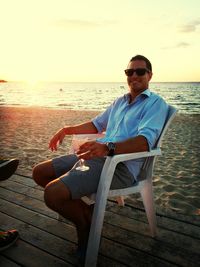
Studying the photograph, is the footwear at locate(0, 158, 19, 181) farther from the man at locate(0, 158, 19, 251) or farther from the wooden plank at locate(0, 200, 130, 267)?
the wooden plank at locate(0, 200, 130, 267)

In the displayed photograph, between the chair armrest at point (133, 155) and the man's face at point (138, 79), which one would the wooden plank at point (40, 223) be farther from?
the man's face at point (138, 79)

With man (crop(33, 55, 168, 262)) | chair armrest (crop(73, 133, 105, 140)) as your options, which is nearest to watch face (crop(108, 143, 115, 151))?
man (crop(33, 55, 168, 262))

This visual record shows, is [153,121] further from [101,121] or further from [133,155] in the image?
[101,121]

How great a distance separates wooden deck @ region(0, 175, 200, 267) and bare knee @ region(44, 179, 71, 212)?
0.57 metres

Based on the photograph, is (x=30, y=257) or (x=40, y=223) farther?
(x=40, y=223)

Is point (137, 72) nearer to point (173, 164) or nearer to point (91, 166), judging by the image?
point (91, 166)

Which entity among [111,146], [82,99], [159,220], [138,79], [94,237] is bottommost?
[82,99]

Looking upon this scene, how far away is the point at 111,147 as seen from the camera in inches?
96.6

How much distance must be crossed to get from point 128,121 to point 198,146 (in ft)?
18.8

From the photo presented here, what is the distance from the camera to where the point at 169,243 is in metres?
2.79

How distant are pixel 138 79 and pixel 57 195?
4.81 feet

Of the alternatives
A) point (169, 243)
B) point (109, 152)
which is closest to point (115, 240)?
point (169, 243)

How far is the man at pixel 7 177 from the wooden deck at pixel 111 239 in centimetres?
6

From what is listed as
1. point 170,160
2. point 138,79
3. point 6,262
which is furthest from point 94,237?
point 170,160
